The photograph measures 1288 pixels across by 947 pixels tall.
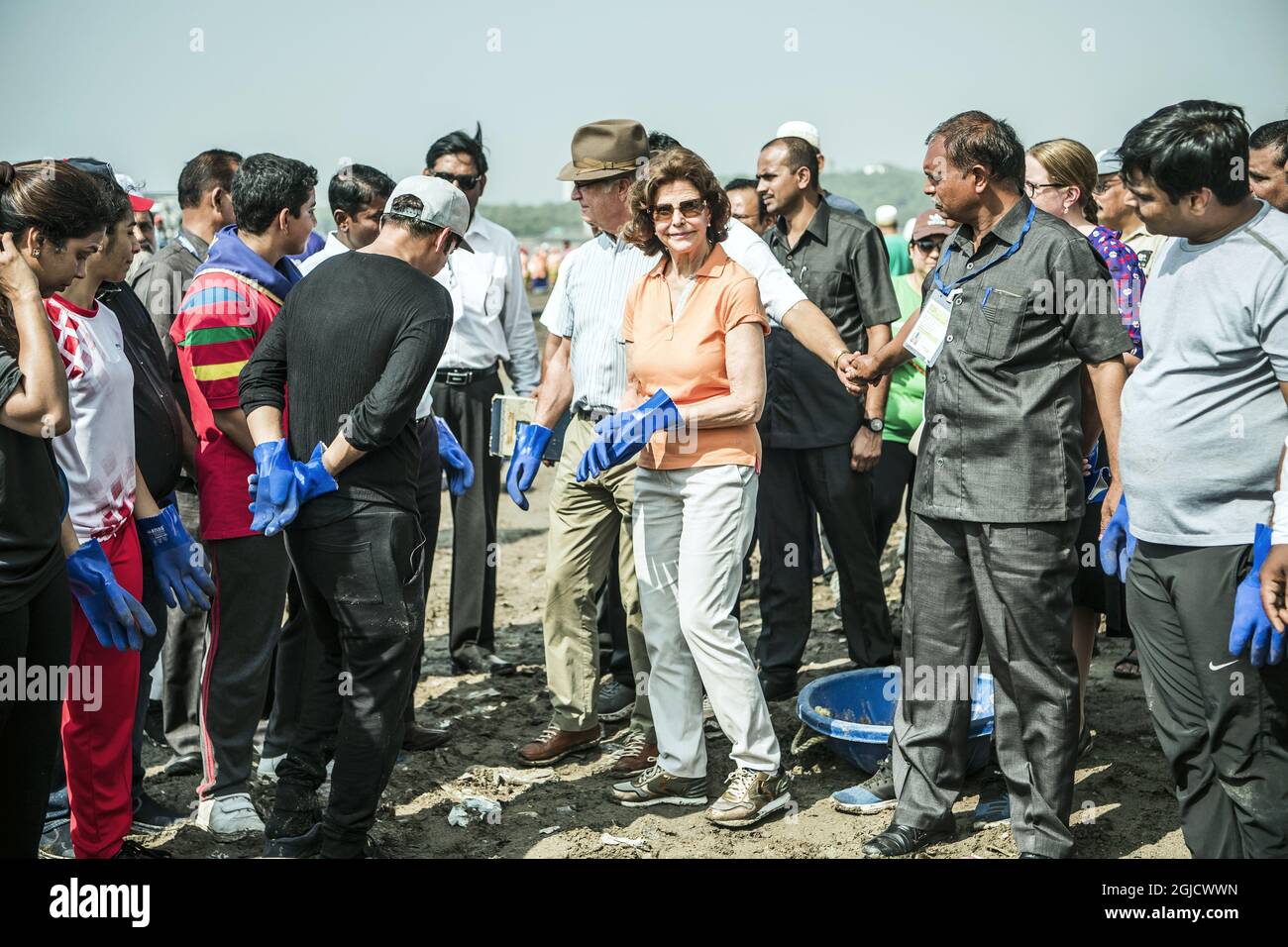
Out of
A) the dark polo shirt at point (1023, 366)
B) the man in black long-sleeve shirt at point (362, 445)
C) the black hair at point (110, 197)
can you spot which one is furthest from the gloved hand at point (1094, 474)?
the black hair at point (110, 197)

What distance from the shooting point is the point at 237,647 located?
3885 millimetres

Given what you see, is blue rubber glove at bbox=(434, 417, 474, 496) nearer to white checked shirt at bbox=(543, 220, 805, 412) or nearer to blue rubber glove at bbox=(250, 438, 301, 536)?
white checked shirt at bbox=(543, 220, 805, 412)

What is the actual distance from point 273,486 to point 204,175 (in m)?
2.11

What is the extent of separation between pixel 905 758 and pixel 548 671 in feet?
4.78

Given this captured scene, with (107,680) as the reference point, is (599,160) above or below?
above

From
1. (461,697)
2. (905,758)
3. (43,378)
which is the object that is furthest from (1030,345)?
(461,697)

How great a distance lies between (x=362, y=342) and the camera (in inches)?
126

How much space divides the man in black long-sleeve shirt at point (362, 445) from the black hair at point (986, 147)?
1425 millimetres

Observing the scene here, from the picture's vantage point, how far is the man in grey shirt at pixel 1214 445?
2771mm

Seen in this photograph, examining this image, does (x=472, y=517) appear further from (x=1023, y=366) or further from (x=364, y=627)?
(x=1023, y=366)

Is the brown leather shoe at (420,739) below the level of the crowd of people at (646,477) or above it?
below

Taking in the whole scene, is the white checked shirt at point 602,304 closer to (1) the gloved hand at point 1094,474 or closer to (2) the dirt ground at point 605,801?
(1) the gloved hand at point 1094,474

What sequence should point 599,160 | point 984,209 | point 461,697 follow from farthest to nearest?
1. point 461,697
2. point 599,160
3. point 984,209
